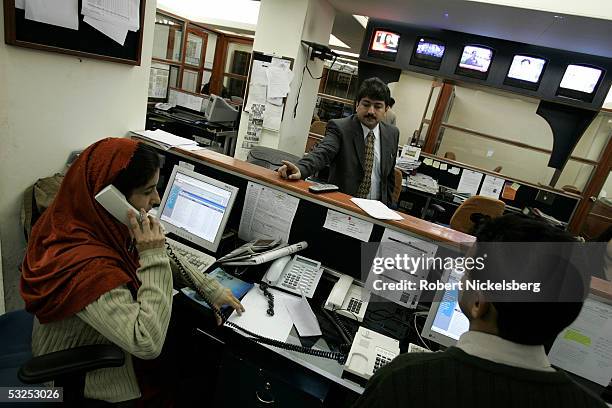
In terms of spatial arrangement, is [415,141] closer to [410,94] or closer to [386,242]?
[410,94]

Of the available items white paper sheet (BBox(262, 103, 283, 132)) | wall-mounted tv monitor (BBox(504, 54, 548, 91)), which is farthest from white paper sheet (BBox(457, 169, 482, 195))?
white paper sheet (BBox(262, 103, 283, 132))

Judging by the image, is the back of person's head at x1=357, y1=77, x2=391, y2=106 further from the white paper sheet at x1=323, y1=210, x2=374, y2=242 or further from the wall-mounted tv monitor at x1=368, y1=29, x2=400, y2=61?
Result: the wall-mounted tv monitor at x1=368, y1=29, x2=400, y2=61

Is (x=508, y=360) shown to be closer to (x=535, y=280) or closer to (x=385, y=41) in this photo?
(x=535, y=280)

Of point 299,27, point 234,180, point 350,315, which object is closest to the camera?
point 350,315

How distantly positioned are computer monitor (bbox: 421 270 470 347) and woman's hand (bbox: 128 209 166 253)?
984mm

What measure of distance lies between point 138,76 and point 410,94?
612 cm

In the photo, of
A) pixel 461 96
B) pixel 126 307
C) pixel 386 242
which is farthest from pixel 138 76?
pixel 461 96

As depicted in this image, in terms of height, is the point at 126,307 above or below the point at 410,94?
below

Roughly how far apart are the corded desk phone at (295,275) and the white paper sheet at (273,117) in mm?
2473

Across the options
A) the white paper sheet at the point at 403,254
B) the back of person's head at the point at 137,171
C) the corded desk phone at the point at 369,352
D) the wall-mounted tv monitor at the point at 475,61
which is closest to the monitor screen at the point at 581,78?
the wall-mounted tv monitor at the point at 475,61

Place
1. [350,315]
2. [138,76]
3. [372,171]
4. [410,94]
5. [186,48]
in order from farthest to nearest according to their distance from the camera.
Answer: [410,94] → [186,48] → [372,171] → [138,76] → [350,315]

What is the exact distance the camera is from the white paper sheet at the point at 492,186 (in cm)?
418

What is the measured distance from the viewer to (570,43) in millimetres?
3080

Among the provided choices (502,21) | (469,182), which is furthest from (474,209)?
(502,21)
